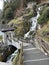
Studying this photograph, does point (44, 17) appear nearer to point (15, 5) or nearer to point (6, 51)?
point (6, 51)

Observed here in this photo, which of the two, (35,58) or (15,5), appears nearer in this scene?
(35,58)

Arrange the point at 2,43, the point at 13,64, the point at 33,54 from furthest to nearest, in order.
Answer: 1. the point at 2,43
2. the point at 33,54
3. the point at 13,64

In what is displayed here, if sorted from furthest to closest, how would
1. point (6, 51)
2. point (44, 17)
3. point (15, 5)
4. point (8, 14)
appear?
point (15, 5) < point (8, 14) < point (44, 17) < point (6, 51)

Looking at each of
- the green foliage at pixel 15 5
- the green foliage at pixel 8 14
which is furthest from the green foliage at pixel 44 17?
the green foliage at pixel 15 5

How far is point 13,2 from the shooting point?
69875 millimetres

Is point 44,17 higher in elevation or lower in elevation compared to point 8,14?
higher

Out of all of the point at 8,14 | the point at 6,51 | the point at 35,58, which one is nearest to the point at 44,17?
the point at 6,51

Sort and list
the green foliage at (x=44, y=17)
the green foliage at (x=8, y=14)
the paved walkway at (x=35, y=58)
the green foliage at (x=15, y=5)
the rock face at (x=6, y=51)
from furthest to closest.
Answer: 1. the green foliage at (x=15, y=5)
2. the green foliage at (x=8, y=14)
3. the green foliage at (x=44, y=17)
4. the rock face at (x=6, y=51)
5. the paved walkway at (x=35, y=58)

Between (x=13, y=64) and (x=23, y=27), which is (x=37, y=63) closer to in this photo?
(x=13, y=64)

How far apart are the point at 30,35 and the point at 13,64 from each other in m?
20.6

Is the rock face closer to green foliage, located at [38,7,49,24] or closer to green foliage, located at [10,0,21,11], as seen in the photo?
green foliage, located at [38,7,49,24]

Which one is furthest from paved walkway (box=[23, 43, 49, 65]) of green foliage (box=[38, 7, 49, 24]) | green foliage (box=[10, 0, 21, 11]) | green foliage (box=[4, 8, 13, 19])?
green foliage (box=[10, 0, 21, 11])

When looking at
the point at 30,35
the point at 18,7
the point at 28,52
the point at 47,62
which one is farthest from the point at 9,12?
the point at 47,62

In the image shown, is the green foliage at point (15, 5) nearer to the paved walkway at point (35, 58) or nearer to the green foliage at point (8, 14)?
the green foliage at point (8, 14)
